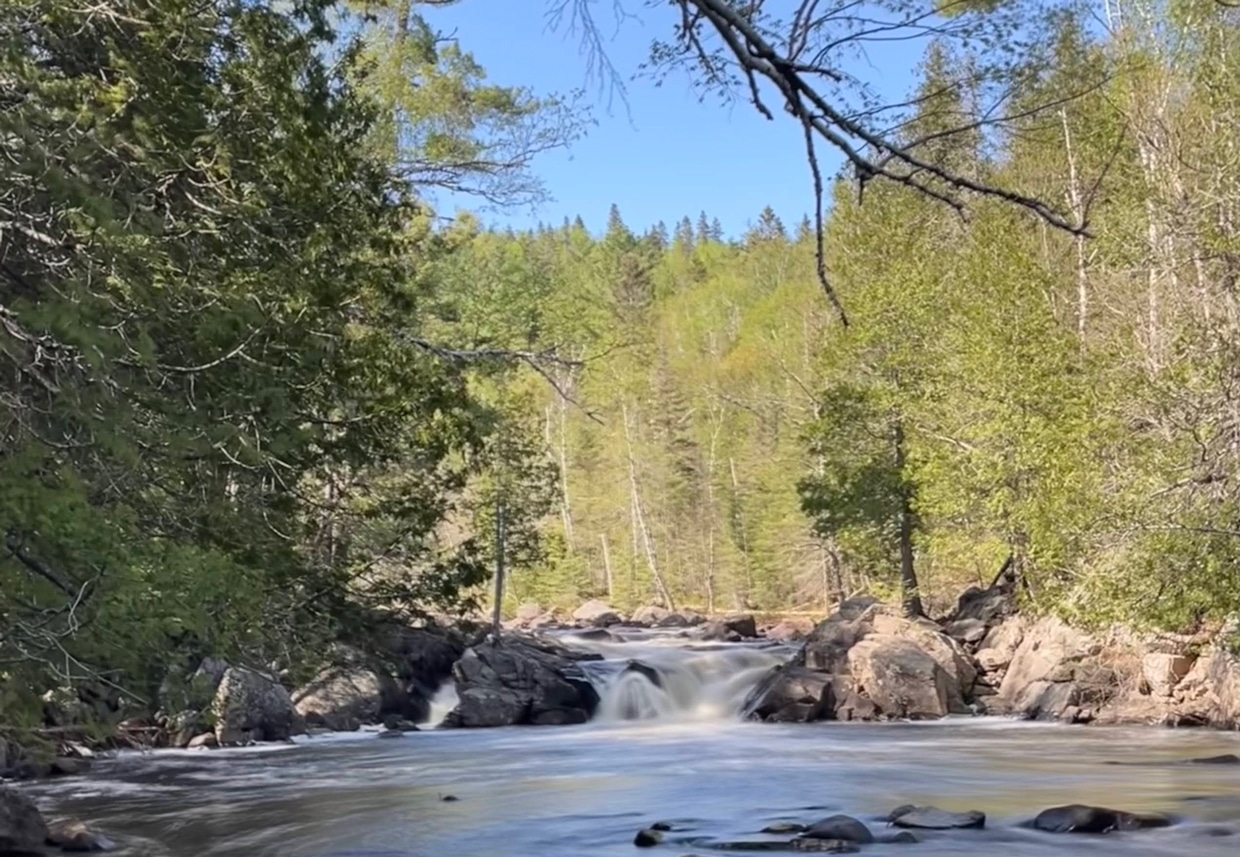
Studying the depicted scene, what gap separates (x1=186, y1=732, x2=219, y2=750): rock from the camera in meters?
17.6

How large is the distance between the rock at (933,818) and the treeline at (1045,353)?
167 inches

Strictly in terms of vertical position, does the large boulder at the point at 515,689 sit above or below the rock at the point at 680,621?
below

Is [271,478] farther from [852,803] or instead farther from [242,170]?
[852,803]

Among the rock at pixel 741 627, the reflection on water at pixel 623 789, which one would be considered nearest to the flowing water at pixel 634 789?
the reflection on water at pixel 623 789

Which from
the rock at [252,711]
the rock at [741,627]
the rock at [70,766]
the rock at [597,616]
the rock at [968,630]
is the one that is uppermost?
the rock at [597,616]

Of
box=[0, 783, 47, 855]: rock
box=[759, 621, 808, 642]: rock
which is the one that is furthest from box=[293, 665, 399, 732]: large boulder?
box=[759, 621, 808, 642]: rock

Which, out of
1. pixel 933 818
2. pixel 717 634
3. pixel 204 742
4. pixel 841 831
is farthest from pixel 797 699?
pixel 841 831

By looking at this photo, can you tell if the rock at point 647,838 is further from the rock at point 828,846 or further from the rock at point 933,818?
the rock at point 933,818

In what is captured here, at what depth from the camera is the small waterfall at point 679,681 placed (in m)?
23.7

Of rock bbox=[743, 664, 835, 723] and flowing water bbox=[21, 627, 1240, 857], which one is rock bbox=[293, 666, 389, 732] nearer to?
flowing water bbox=[21, 627, 1240, 857]

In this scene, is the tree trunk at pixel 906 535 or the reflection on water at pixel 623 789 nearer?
the reflection on water at pixel 623 789

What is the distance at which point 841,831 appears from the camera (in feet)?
31.0

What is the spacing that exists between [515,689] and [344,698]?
3.43 m

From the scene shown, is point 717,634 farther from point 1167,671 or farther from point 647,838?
point 647,838
